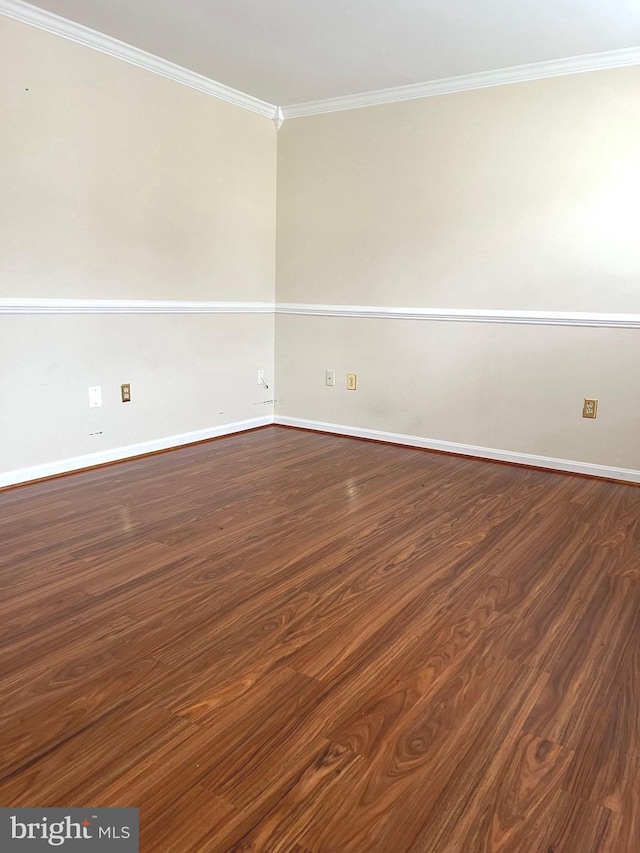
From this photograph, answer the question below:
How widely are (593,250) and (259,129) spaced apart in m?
2.23

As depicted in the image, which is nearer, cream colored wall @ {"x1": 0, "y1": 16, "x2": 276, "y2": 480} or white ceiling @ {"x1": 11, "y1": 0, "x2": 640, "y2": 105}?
white ceiling @ {"x1": 11, "y1": 0, "x2": 640, "y2": 105}

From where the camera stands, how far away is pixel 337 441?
167 inches

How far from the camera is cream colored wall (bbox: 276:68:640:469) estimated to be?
3.36 m

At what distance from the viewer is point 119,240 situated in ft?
11.2

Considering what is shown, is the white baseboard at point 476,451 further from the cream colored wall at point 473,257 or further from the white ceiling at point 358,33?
the white ceiling at point 358,33

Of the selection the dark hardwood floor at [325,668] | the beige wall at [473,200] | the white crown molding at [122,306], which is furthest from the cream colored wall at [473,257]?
→ the dark hardwood floor at [325,668]

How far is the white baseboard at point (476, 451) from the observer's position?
3.50m

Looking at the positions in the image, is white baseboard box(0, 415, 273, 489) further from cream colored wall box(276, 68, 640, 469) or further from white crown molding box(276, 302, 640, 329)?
white crown molding box(276, 302, 640, 329)

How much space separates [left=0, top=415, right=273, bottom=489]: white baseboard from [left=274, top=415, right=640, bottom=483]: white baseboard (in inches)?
15.5

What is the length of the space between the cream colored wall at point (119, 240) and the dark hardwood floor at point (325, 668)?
0.62 metres

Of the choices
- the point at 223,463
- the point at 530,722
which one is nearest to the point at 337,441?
the point at 223,463

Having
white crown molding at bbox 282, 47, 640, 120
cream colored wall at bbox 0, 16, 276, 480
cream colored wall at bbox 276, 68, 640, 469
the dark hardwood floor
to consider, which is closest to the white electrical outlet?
cream colored wall at bbox 0, 16, 276, 480

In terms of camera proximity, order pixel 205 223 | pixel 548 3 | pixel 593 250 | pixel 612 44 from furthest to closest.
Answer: pixel 205 223 → pixel 593 250 → pixel 612 44 → pixel 548 3

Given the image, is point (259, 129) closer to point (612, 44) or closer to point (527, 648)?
point (612, 44)
